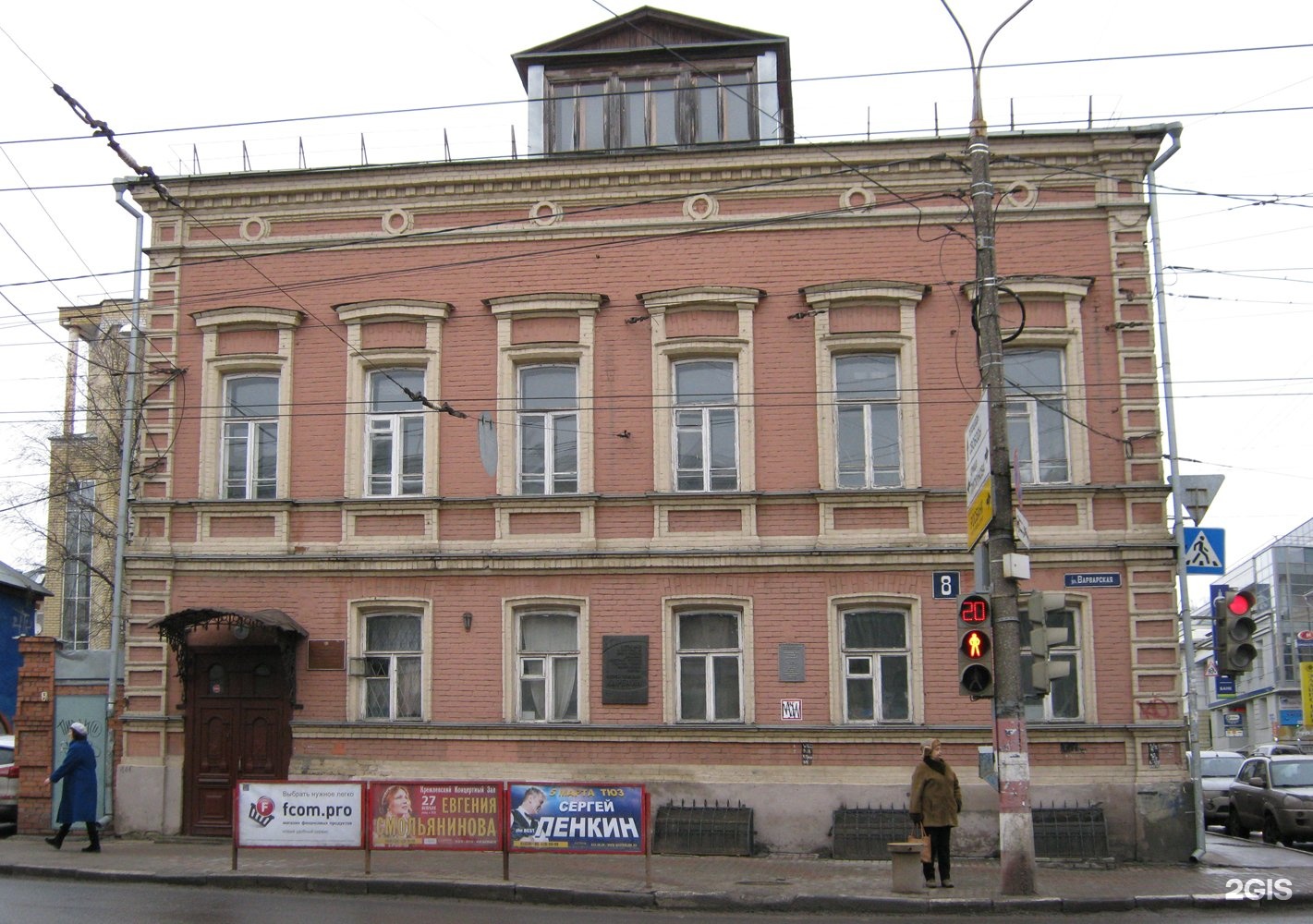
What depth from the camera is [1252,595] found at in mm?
14648

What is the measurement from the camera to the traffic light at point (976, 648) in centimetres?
1402

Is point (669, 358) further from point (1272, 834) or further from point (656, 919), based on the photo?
point (1272, 834)

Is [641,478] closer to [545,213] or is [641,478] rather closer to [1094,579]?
[545,213]

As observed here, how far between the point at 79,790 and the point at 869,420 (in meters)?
11.5

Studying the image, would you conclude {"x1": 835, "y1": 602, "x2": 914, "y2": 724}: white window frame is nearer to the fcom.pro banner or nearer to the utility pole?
the utility pole

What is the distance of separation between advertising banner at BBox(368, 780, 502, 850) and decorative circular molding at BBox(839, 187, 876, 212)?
945 cm

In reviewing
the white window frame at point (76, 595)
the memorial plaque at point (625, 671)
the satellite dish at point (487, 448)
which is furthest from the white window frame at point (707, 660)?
the white window frame at point (76, 595)

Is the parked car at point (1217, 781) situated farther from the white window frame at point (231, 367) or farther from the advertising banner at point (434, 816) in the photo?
the white window frame at point (231, 367)

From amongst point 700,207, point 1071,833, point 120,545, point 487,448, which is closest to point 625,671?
point 487,448

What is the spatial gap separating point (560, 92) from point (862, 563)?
9.30 meters

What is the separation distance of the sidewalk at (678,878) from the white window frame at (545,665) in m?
2.36

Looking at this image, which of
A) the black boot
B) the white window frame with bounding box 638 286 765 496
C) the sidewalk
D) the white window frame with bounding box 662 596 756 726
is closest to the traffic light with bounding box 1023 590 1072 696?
the sidewalk

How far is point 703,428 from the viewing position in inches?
755

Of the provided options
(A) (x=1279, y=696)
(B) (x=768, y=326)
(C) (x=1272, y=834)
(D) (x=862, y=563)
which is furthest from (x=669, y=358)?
(A) (x=1279, y=696)
